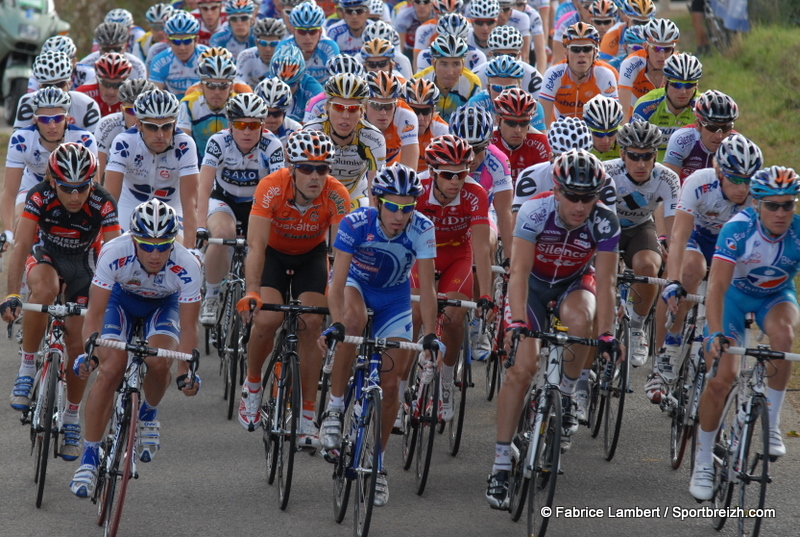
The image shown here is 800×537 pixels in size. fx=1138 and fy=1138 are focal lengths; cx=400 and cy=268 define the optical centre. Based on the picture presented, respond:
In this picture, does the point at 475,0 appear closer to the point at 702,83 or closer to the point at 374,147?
the point at 374,147

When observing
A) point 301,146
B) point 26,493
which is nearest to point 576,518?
point 301,146

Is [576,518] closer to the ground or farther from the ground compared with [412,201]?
closer to the ground

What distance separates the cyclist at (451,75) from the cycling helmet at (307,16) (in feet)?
5.39

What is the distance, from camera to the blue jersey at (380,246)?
7086 mm

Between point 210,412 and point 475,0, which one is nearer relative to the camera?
point 210,412

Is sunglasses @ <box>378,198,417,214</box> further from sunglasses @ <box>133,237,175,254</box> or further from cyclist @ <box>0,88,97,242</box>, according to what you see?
cyclist @ <box>0,88,97,242</box>

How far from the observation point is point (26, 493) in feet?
24.2

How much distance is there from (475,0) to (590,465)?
25.0 ft

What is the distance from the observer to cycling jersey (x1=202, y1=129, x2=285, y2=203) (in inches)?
378

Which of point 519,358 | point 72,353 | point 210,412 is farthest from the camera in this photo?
point 210,412

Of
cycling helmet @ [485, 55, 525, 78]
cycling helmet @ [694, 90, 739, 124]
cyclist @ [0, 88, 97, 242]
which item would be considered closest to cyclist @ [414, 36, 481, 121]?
cycling helmet @ [485, 55, 525, 78]

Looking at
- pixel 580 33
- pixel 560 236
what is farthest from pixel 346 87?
pixel 580 33

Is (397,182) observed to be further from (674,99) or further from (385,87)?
(674,99)

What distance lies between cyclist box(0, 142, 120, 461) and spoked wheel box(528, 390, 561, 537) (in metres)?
3.07
